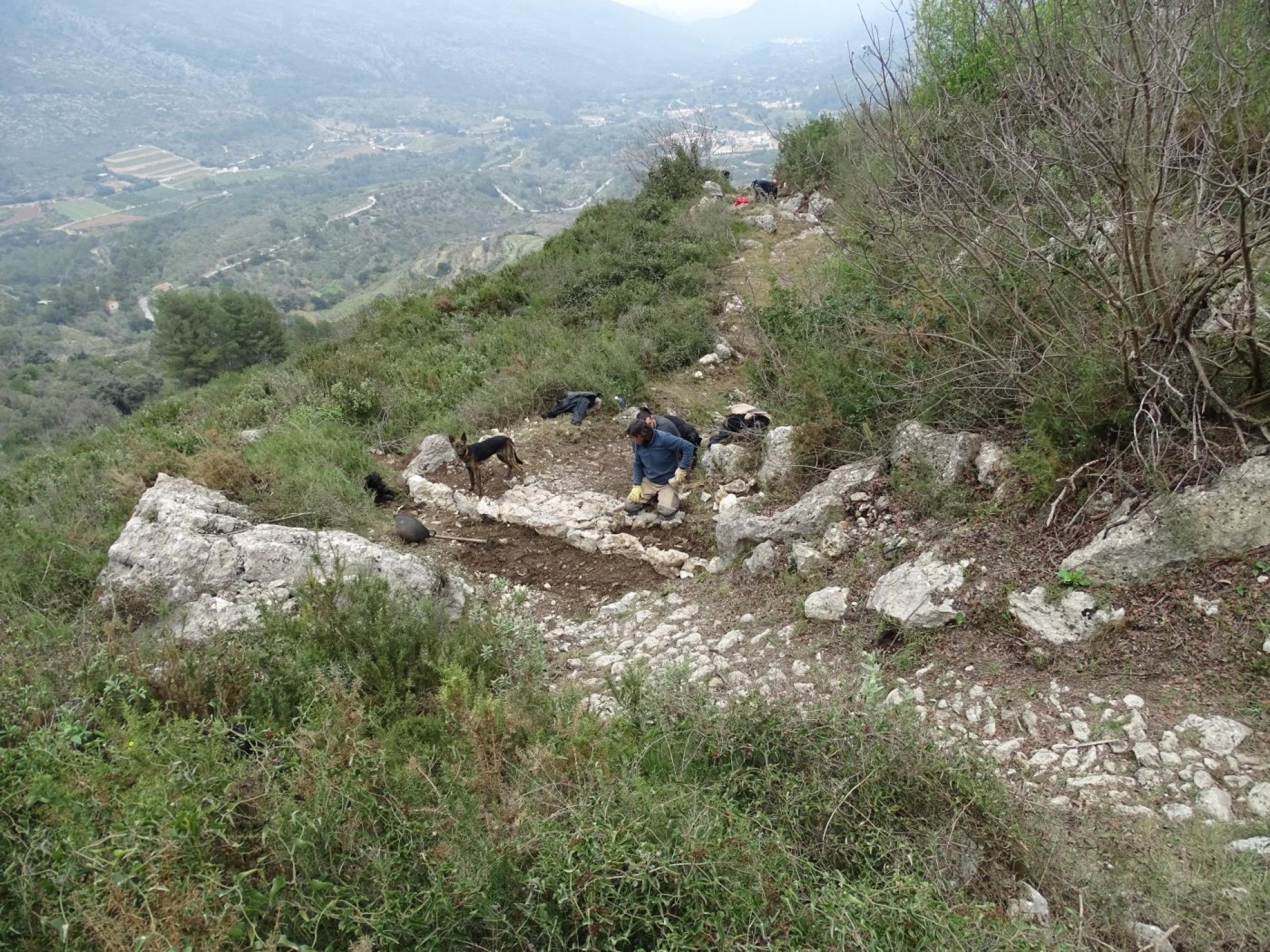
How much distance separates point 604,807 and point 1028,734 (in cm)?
197

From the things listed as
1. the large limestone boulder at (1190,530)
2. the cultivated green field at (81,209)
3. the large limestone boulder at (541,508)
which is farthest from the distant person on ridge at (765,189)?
the cultivated green field at (81,209)

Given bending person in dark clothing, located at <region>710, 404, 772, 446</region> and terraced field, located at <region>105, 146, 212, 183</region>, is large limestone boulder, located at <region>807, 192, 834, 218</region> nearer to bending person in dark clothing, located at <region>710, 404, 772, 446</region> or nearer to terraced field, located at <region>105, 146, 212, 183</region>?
bending person in dark clothing, located at <region>710, 404, 772, 446</region>

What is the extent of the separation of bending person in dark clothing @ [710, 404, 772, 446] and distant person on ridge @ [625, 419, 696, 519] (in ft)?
1.67

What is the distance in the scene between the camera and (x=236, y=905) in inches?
71.5

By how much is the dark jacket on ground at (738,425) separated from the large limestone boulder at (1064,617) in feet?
10.6

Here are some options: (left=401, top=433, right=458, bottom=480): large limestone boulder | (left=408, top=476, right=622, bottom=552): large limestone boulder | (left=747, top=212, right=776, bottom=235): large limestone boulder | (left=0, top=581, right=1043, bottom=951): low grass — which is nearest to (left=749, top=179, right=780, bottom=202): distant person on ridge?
(left=747, top=212, right=776, bottom=235): large limestone boulder

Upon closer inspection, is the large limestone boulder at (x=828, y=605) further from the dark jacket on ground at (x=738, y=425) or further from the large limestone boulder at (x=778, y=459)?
the dark jacket on ground at (x=738, y=425)

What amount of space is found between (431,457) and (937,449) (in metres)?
5.12

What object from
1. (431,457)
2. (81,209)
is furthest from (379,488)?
(81,209)

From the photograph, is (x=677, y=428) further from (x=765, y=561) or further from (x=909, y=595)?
(x=909, y=595)

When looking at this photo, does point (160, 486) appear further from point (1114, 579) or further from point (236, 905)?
point (1114, 579)

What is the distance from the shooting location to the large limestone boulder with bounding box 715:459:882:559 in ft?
14.9

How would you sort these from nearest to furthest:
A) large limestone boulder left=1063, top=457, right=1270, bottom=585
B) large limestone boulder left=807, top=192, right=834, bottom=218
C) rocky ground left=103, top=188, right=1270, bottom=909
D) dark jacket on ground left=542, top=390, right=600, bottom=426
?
rocky ground left=103, top=188, right=1270, bottom=909 < large limestone boulder left=1063, top=457, right=1270, bottom=585 < dark jacket on ground left=542, top=390, right=600, bottom=426 < large limestone boulder left=807, top=192, right=834, bottom=218

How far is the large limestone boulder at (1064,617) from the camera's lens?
3.11 metres
